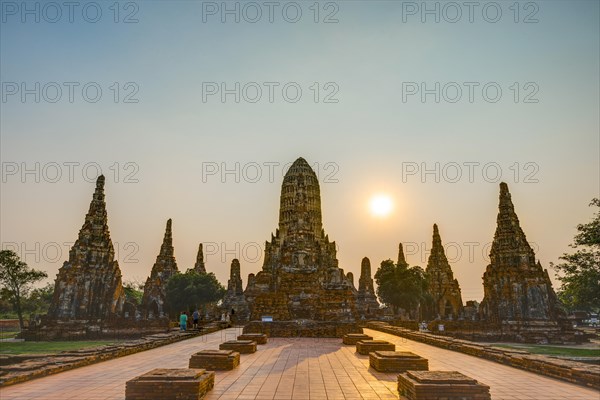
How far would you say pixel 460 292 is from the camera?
52812mm

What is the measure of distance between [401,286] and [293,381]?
43.3m

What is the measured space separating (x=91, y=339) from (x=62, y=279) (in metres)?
6.52

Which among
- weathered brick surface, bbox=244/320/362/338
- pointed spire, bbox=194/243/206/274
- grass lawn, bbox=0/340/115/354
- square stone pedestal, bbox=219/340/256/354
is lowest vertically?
grass lawn, bbox=0/340/115/354

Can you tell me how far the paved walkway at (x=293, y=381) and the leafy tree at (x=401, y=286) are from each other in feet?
125

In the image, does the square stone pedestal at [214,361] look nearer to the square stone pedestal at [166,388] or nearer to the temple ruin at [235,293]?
the square stone pedestal at [166,388]

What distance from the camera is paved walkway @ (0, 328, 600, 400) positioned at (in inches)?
311

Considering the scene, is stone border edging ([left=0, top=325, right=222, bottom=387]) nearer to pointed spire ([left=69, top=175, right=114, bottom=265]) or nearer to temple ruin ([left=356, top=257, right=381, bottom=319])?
pointed spire ([left=69, top=175, right=114, bottom=265])

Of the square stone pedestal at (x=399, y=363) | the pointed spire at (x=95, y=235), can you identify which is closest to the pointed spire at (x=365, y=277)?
the pointed spire at (x=95, y=235)

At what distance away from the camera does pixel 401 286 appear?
50531mm

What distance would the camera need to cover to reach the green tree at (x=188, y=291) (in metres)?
50.2

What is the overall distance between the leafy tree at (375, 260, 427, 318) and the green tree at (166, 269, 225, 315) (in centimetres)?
2030

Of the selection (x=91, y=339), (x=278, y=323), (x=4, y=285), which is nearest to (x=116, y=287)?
(x=91, y=339)

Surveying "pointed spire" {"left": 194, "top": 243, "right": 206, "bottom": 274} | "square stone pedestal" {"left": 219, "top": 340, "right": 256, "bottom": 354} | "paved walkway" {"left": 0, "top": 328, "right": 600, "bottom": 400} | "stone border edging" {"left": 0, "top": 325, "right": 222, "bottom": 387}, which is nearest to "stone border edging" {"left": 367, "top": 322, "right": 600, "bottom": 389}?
"paved walkway" {"left": 0, "top": 328, "right": 600, "bottom": 400}

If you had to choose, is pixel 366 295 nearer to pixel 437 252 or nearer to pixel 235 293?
pixel 437 252
